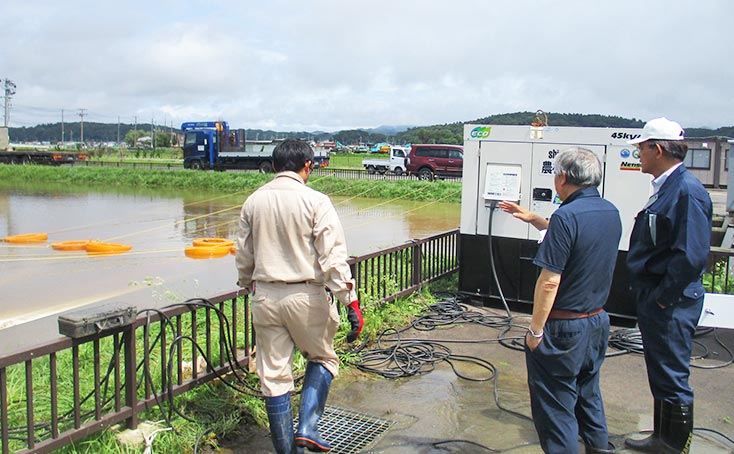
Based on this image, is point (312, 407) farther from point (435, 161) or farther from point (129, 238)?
point (435, 161)

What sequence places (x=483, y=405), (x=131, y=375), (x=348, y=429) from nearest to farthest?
1. (x=131, y=375)
2. (x=348, y=429)
3. (x=483, y=405)

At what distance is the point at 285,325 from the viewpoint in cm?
356

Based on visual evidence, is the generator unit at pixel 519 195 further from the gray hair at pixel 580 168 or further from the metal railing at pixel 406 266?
the gray hair at pixel 580 168

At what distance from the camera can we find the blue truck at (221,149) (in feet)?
122

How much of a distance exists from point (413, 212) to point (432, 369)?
16408 millimetres

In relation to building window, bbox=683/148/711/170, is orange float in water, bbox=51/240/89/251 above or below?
below

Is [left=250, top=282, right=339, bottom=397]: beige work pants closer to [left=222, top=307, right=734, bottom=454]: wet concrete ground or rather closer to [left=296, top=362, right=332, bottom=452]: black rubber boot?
[left=296, top=362, right=332, bottom=452]: black rubber boot

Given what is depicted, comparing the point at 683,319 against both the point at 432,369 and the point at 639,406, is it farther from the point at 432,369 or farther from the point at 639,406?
the point at 432,369

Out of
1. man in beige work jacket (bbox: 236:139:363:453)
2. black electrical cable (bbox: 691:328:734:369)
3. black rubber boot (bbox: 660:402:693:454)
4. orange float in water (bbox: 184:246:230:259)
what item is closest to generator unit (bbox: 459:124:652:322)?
black electrical cable (bbox: 691:328:734:369)

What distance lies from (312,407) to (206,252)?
366 inches

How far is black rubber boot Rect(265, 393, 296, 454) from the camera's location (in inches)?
138

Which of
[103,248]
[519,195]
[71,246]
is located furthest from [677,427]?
[71,246]

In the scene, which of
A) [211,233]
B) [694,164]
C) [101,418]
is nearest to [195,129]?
[211,233]

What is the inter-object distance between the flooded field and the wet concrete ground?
213cm
